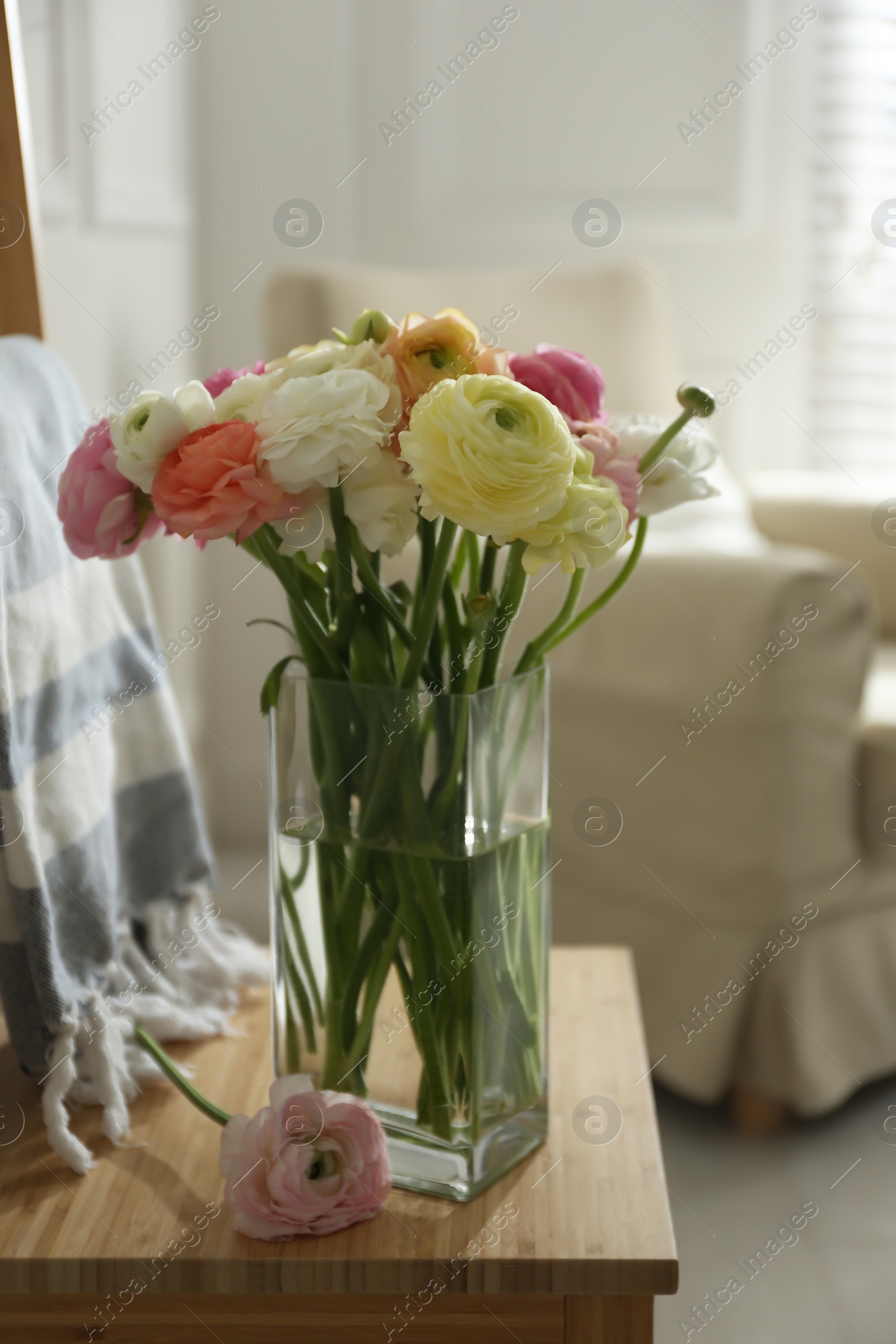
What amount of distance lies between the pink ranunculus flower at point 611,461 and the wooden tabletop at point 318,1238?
0.34 m

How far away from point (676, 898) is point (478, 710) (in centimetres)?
92

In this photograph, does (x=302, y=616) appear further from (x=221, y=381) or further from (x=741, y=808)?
(x=741, y=808)

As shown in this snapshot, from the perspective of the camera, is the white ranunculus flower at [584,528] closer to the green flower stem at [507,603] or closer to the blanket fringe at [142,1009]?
the green flower stem at [507,603]

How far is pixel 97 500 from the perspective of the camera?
1.94 ft

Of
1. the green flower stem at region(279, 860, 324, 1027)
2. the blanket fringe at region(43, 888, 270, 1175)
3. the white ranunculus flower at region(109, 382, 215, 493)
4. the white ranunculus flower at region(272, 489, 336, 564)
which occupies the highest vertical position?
the white ranunculus flower at region(109, 382, 215, 493)

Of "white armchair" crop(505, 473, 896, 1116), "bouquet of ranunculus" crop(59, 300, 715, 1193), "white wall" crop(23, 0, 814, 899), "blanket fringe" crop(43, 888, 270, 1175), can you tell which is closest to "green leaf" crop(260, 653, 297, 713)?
"bouquet of ranunculus" crop(59, 300, 715, 1193)

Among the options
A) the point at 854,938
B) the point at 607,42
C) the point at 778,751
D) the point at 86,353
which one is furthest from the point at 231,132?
the point at 854,938

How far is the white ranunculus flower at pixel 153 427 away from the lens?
0.56 meters

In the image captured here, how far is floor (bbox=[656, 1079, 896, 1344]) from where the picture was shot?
44.9 inches

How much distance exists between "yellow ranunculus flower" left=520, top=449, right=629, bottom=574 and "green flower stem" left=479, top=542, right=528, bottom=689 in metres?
0.03

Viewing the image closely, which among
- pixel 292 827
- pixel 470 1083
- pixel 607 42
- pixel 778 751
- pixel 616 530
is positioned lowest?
pixel 778 751

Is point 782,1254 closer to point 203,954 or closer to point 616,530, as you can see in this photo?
point 203,954

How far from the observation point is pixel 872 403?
232 cm

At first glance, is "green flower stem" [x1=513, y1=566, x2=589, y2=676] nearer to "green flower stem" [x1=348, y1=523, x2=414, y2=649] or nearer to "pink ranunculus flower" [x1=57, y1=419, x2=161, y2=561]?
"green flower stem" [x1=348, y1=523, x2=414, y2=649]
